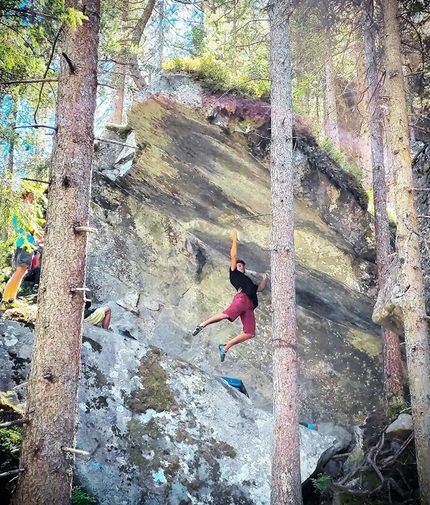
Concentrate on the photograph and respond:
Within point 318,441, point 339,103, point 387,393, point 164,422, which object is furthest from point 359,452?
point 339,103

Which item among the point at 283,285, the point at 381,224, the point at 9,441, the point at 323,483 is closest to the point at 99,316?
the point at 283,285

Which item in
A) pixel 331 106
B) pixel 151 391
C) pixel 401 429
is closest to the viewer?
pixel 151 391

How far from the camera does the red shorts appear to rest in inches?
401

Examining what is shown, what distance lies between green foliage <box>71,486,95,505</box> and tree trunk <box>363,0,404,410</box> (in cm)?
639

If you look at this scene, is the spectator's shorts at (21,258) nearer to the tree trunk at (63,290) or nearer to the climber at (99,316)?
the climber at (99,316)

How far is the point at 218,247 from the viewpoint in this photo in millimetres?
12539

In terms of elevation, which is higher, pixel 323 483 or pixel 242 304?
pixel 242 304

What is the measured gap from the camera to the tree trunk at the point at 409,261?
6.12m

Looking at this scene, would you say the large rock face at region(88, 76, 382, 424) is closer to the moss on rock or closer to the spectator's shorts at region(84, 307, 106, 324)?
the spectator's shorts at region(84, 307, 106, 324)

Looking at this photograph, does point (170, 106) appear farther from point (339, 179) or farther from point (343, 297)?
point (343, 297)

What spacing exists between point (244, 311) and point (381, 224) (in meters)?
3.86

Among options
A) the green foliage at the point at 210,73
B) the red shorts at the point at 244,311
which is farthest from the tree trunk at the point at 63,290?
the red shorts at the point at 244,311

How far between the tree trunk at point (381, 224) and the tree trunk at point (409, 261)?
180 centimetres

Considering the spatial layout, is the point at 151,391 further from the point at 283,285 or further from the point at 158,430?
the point at 283,285
